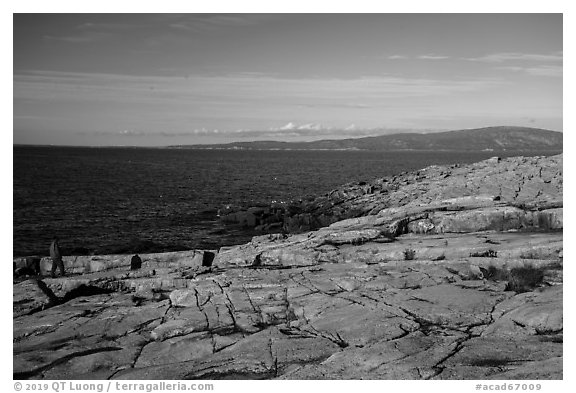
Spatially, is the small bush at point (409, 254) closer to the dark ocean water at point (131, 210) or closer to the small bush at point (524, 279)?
the small bush at point (524, 279)

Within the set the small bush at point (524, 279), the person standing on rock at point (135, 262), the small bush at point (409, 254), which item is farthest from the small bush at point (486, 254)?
the person standing on rock at point (135, 262)

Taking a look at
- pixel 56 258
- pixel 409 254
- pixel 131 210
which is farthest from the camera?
pixel 131 210

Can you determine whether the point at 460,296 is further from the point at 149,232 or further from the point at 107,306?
the point at 149,232

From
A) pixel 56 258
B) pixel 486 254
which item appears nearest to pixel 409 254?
pixel 486 254

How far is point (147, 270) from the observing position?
20.8 m

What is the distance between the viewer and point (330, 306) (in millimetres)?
15273

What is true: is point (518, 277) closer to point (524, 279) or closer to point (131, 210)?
point (524, 279)

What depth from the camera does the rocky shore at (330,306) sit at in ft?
39.3

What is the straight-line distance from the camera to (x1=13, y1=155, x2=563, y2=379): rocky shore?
11984mm

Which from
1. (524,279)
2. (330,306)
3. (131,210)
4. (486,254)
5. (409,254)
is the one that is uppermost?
(486,254)

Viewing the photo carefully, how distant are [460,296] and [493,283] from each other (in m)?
1.92

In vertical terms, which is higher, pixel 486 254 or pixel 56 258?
pixel 486 254

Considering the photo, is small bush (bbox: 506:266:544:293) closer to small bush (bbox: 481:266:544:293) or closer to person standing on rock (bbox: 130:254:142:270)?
small bush (bbox: 481:266:544:293)

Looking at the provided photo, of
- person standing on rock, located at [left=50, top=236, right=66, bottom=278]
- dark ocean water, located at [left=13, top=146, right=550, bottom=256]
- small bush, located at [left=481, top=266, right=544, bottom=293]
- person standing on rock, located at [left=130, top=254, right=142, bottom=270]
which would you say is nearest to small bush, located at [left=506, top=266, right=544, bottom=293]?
small bush, located at [left=481, top=266, right=544, bottom=293]
